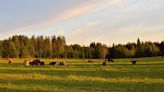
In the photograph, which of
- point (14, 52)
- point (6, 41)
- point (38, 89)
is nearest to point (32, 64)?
point (38, 89)

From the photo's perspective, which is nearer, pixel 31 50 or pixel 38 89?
pixel 38 89

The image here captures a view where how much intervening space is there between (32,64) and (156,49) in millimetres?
112814

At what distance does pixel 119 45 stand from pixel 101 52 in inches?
432

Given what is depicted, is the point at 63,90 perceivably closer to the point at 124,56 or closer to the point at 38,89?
the point at 38,89

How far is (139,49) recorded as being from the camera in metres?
185

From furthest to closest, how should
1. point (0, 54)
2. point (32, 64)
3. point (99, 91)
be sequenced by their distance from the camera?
point (0, 54), point (32, 64), point (99, 91)

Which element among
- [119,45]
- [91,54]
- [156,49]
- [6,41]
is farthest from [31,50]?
[156,49]

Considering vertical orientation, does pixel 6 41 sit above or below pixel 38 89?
above

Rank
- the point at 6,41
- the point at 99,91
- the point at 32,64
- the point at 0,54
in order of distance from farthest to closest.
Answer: the point at 6,41, the point at 0,54, the point at 32,64, the point at 99,91

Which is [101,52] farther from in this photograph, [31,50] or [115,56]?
[31,50]

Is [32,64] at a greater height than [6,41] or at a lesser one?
lesser

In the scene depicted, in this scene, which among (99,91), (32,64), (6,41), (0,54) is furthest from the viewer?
(6,41)

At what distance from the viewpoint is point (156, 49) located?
585ft

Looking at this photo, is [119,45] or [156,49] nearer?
[156,49]
